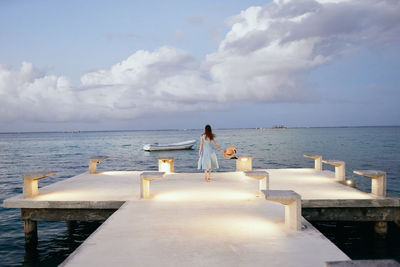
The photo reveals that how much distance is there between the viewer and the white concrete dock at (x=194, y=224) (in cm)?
426

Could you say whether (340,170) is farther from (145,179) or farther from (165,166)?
(165,166)

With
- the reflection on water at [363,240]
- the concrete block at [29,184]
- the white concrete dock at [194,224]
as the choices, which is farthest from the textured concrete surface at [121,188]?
the reflection on water at [363,240]

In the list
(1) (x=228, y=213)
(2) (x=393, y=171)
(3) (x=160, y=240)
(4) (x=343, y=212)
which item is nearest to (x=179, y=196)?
(1) (x=228, y=213)

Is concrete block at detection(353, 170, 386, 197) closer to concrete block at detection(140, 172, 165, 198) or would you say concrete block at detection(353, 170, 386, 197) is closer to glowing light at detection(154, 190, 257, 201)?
glowing light at detection(154, 190, 257, 201)

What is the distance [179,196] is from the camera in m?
8.31

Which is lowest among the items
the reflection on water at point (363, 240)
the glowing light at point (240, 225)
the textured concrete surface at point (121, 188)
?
the reflection on water at point (363, 240)

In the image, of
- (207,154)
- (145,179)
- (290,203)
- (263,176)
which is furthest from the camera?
(207,154)

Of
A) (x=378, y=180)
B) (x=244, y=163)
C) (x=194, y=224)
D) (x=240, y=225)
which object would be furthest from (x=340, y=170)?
(x=194, y=224)

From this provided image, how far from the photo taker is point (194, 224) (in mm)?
5793

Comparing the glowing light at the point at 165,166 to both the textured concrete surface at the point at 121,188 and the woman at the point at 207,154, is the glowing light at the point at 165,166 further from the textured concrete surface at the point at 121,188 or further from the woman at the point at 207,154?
the woman at the point at 207,154

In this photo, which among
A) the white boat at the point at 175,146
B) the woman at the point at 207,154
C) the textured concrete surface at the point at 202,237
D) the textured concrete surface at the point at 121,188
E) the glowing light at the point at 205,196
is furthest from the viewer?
the white boat at the point at 175,146

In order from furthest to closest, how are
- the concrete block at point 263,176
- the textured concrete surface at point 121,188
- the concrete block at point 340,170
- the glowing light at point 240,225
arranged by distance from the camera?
the concrete block at point 340,170 → the concrete block at point 263,176 → the textured concrete surface at point 121,188 → the glowing light at point 240,225

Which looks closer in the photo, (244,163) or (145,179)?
(145,179)

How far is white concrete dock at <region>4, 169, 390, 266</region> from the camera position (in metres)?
4.26
